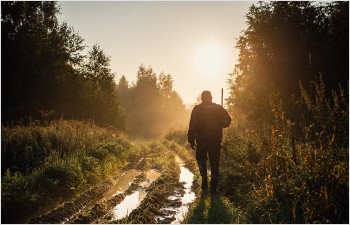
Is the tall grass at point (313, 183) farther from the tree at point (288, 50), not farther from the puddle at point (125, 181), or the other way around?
the tree at point (288, 50)

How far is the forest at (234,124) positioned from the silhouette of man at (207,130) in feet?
2.28

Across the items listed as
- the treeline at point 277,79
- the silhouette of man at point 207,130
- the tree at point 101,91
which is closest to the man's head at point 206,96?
the silhouette of man at point 207,130

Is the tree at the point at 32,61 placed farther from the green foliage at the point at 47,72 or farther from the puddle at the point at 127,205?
the puddle at the point at 127,205

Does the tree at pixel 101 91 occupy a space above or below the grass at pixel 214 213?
above

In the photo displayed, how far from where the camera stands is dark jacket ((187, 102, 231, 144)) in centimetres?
812

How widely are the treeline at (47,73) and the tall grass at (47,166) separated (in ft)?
22.8

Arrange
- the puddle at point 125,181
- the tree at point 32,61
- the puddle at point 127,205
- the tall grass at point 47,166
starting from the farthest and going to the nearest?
the tree at point 32,61
the puddle at point 125,181
the tall grass at point 47,166
the puddle at point 127,205

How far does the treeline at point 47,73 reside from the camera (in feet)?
86.9

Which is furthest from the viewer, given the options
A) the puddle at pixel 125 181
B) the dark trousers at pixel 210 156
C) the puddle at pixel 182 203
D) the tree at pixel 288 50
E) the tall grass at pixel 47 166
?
the tree at pixel 288 50

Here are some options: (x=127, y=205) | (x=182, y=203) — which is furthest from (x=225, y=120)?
(x=127, y=205)

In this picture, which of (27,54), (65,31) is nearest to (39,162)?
(27,54)

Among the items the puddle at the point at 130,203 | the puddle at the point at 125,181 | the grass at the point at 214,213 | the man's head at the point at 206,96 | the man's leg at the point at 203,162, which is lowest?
the puddle at the point at 125,181

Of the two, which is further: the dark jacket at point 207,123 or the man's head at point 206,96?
the man's head at point 206,96

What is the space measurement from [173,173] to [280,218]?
232 inches
